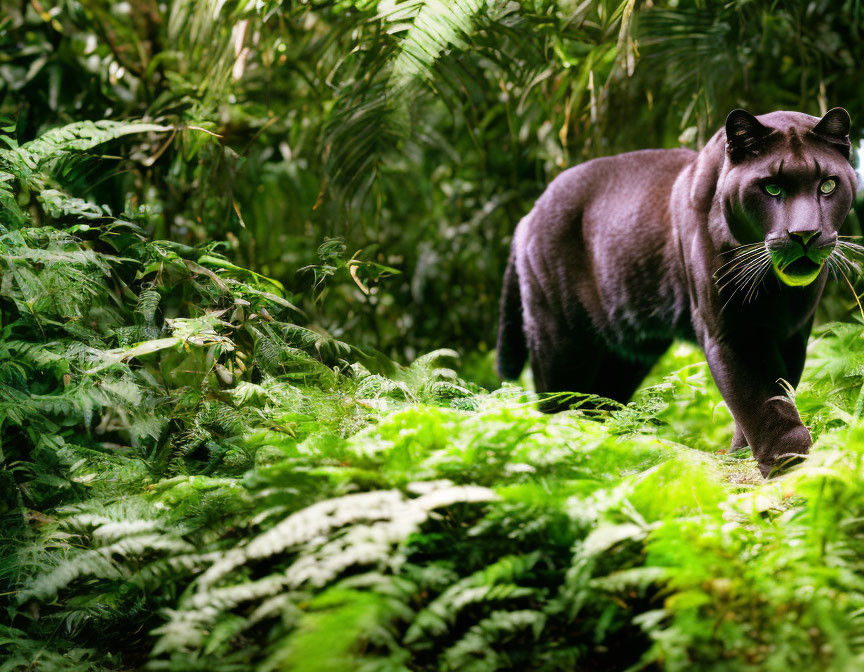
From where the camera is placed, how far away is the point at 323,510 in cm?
133

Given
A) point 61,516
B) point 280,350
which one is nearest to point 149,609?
point 61,516

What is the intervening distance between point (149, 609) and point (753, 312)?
205cm

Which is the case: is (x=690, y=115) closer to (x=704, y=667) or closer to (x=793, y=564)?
(x=793, y=564)

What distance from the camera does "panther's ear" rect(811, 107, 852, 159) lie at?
7.53 ft

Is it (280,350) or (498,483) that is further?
(280,350)

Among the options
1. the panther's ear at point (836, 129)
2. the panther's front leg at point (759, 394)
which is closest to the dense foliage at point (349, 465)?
the panther's front leg at point (759, 394)

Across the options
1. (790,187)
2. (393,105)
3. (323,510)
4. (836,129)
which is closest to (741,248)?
(790,187)

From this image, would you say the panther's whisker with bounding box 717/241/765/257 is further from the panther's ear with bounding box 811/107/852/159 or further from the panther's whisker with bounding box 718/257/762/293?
the panther's ear with bounding box 811/107/852/159

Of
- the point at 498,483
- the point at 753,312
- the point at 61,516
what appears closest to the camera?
the point at 498,483

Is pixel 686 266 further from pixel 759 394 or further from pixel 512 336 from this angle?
pixel 512 336

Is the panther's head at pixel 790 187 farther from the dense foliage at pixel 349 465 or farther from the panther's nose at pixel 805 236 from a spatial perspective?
the dense foliage at pixel 349 465

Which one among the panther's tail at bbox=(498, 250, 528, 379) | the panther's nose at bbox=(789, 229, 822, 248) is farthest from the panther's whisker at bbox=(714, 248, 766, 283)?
the panther's tail at bbox=(498, 250, 528, 379)

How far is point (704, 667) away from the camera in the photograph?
1125mm

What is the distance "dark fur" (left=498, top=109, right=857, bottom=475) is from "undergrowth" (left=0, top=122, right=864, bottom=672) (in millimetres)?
332
